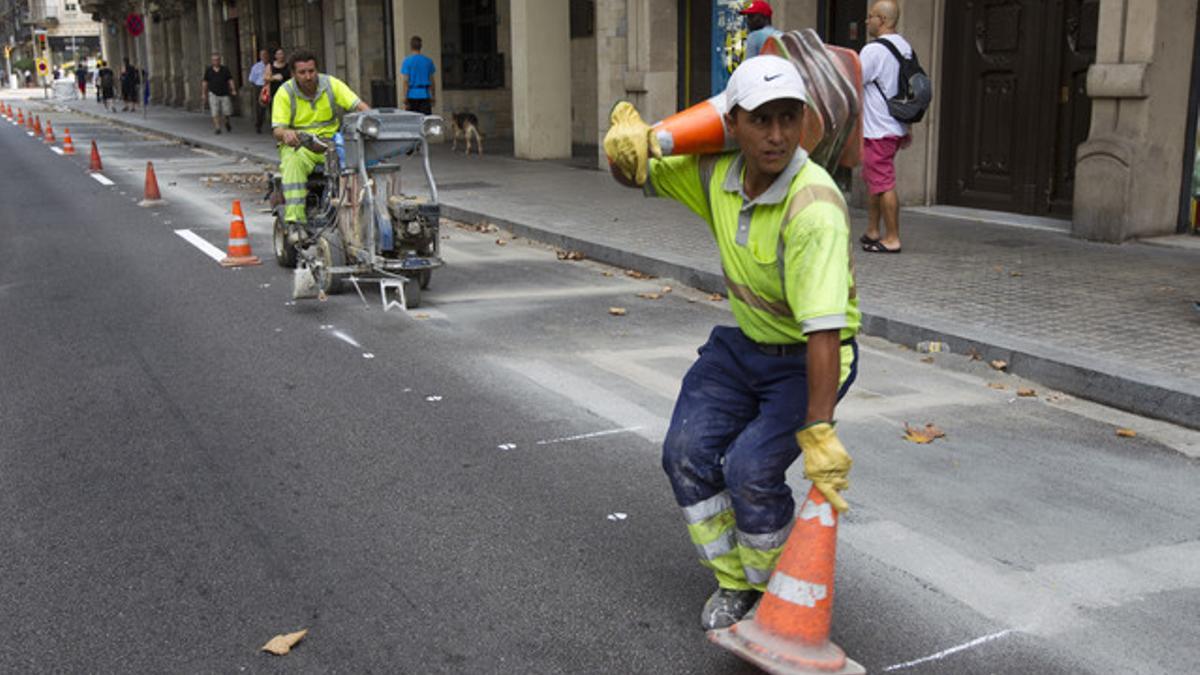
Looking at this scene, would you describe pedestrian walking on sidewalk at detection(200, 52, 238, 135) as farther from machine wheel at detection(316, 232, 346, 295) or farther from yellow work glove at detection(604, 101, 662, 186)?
yellow work glove at detection(604, 101, 662, 186)

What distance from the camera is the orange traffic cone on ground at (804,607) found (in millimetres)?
3225

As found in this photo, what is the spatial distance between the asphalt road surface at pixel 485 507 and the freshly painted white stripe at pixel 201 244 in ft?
9.60

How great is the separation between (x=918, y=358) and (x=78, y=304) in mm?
6207

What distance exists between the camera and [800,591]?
3264mm

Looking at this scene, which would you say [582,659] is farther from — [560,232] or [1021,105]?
[1021,105]

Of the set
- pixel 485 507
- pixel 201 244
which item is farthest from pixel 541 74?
pixel 485 507

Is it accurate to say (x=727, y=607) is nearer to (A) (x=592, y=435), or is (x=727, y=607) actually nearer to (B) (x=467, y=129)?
(A) (x=592, y=435)

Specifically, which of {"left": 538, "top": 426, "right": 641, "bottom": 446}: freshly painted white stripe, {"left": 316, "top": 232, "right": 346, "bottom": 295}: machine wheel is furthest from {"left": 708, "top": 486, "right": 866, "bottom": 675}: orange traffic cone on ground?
{"left": 316, "top": 232, "right": 346, "bottom": 295}: machine wheel

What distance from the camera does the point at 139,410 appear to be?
21.0 feet

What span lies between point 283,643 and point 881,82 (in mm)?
8247

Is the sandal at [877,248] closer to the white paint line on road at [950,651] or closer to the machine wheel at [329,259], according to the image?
the machine wheel at [329,259]

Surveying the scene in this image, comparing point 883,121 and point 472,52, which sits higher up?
point 472,52

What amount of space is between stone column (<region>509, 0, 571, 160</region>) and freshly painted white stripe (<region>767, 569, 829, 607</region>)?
18.7 metres

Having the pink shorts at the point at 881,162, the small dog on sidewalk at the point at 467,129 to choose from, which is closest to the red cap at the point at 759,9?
the pink shorts at the point at 881,162
